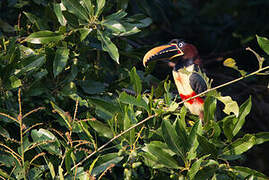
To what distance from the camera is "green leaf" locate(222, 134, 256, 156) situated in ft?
7.25

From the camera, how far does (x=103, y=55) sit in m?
3.06

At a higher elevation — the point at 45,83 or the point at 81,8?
the point at 81,8

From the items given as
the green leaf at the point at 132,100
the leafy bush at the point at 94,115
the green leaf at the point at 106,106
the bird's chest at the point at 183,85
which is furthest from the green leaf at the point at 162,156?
the bird's chest at the point at 183,85

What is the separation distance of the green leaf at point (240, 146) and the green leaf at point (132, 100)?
1.44ft

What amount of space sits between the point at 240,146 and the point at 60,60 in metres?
1.04

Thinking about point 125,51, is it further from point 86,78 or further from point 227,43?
point 227,43

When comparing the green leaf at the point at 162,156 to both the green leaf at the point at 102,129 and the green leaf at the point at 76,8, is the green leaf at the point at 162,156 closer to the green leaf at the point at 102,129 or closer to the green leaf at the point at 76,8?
the green leaf at the point at 102,129

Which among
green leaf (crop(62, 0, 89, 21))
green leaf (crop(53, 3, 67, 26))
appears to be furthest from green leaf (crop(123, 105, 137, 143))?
green leaf (crop(53, 3, 67, 26))

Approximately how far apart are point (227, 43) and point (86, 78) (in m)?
2.44

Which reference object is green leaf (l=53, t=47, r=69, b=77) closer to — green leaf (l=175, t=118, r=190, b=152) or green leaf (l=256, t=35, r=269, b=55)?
green leaf (l=175, t=118, r=190, b=152)

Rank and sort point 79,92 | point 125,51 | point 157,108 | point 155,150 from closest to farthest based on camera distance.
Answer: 1. point 155,150
2. point 157,108
3. point 79,92
4. point 125,51

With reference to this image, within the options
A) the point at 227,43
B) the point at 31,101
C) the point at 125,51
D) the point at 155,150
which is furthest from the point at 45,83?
the point at 227,43

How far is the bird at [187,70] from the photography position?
121 inches

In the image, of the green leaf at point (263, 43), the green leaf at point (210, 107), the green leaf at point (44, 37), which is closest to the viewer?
the green leaf at point (263, 43)
